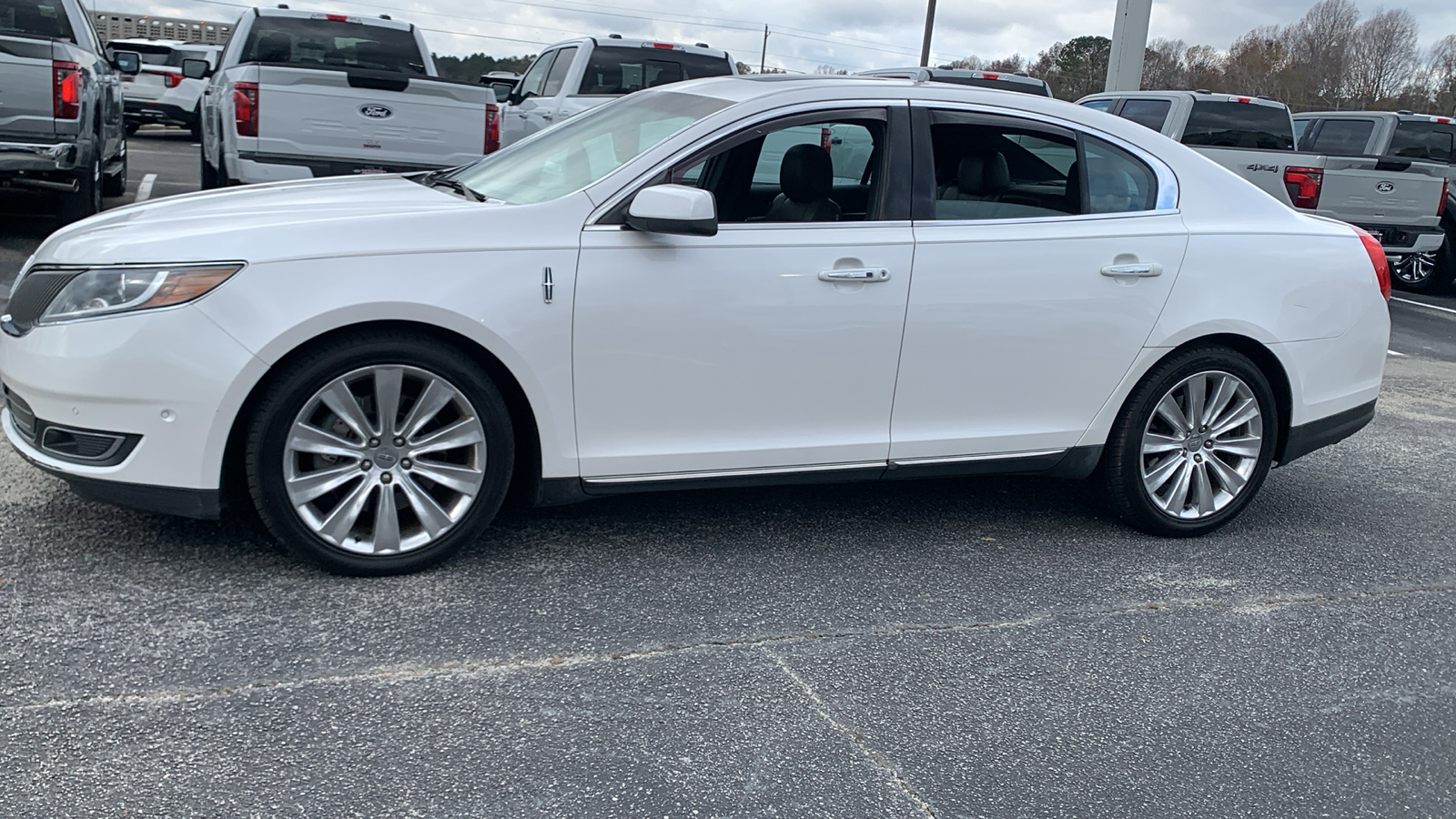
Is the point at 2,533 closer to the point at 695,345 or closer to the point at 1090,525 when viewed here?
the point at 695,345

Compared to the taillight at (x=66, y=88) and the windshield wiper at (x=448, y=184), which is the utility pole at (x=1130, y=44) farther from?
the windshield wiper at (x=448, y=184)

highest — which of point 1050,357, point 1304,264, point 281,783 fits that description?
point 1304,264

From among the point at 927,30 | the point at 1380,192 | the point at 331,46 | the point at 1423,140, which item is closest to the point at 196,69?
the point at 331,46

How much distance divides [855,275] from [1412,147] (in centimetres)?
1342

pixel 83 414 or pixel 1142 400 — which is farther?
pixel 1142 400

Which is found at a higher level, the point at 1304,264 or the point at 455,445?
the point at 1304,264

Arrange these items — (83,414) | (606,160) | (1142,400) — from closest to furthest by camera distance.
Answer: (83,414) → (606,160) → (1142,400)

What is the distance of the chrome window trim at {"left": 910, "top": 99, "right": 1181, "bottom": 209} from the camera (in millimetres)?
4629

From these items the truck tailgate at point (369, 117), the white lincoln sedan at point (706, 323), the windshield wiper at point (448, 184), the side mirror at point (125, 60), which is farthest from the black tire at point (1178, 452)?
the side mirror at point (125, 60)

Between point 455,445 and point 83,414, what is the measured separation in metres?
1.06

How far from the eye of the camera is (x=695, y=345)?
4.12 meters

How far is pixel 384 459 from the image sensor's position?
395cm

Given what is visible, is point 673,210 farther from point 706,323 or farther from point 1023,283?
point 1023,283

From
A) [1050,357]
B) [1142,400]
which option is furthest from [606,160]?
[1142,400]
